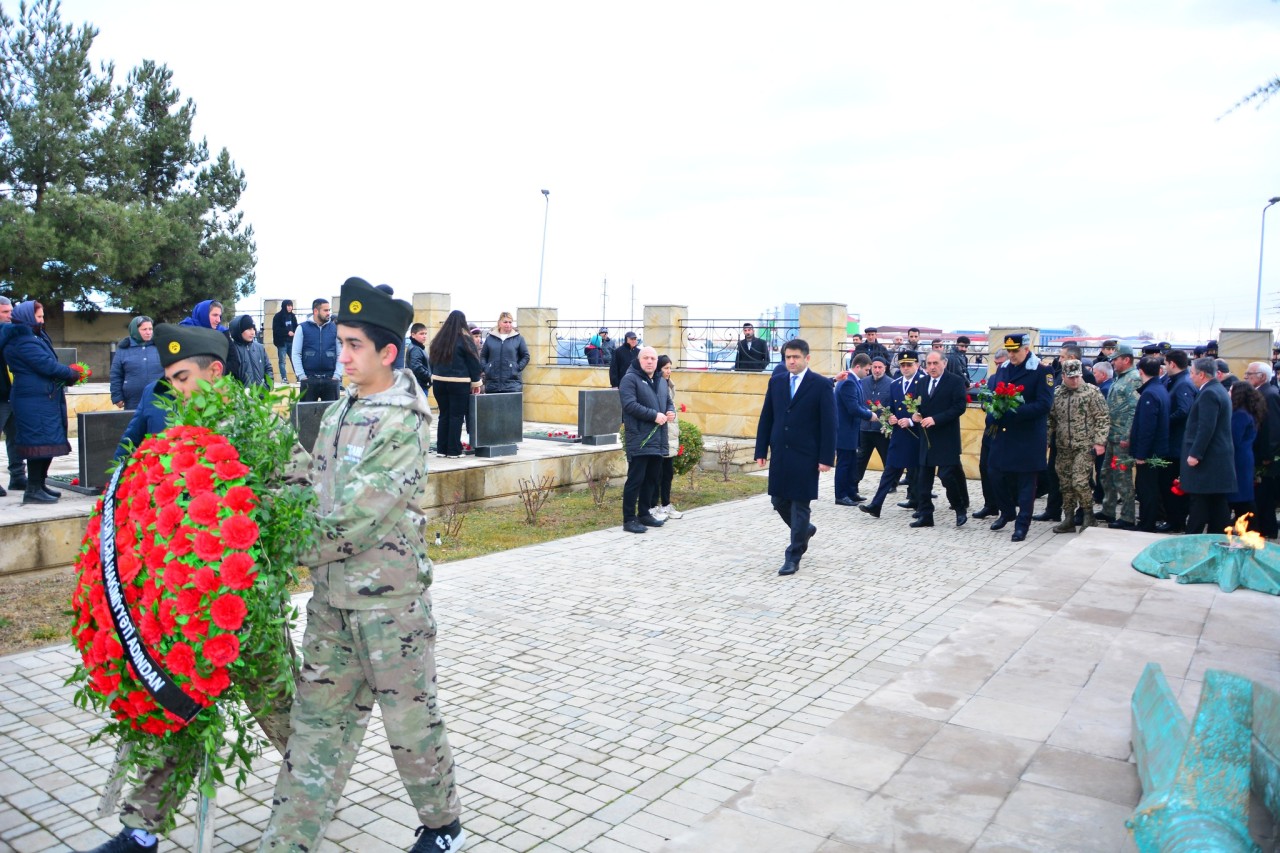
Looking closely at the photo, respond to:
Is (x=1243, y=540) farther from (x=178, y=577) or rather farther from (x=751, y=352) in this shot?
(x=751, y=352)

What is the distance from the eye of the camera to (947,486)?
1214 centimetres

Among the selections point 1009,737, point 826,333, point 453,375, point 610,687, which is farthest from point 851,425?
point 1009,737

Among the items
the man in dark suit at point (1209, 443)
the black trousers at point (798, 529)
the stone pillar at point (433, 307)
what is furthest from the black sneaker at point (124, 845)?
the stone pillar at point (433, 307)

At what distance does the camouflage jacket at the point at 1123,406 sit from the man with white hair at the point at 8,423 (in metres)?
12.0

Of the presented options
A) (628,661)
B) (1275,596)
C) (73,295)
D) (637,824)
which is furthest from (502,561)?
(73,295)

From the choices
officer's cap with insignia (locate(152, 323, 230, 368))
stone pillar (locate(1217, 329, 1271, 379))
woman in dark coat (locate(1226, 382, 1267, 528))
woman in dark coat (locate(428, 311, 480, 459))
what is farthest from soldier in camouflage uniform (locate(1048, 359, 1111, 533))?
officer's cap with insignia (locate(152, 323, 230, 368))

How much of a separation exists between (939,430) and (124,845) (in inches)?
→ 384

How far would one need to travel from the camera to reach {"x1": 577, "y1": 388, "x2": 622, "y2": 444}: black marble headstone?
49.8ft

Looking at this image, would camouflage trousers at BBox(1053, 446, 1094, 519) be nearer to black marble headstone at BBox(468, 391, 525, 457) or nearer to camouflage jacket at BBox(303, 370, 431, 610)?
black marble headstone at BBox(468, 391, 525, 457)

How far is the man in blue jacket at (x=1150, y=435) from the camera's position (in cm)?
1128

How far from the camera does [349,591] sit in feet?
11.5

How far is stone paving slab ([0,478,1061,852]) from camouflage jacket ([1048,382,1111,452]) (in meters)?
1.55

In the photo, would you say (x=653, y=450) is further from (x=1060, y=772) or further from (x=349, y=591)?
(x=349, y=591)

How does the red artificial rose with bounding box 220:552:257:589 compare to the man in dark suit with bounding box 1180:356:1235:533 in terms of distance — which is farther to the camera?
the man in dark suit with bounding box 1180:356:1235:533
